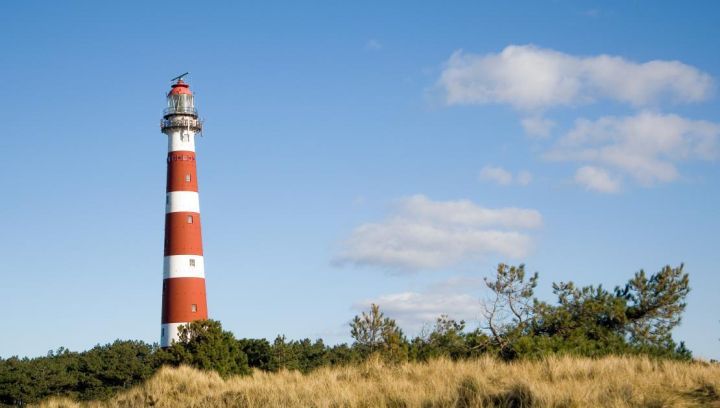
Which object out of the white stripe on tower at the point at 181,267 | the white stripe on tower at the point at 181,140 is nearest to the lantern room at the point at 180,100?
the white stripe on tower at the point at 181,140

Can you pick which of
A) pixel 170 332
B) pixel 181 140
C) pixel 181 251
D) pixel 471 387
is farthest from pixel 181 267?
pixel 471 387

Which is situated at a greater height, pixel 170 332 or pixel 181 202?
pixel 181 202

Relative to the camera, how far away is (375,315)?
191 ft

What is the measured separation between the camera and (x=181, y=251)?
5450 centimetres

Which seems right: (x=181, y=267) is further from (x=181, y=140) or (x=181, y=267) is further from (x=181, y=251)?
(x=181, y=140)

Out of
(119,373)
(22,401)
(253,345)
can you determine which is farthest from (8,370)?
(253,345)

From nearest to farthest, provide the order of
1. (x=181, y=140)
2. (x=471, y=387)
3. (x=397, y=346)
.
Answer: (x=471, y=387), (x=397, y=346), (x=181, y=140)

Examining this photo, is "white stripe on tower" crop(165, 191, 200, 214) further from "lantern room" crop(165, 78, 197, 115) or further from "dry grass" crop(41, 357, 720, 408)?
"dry grass" crop(41, 357, 720, 408)

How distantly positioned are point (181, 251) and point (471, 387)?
40246 mm

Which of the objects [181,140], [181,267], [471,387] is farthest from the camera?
[181,140]

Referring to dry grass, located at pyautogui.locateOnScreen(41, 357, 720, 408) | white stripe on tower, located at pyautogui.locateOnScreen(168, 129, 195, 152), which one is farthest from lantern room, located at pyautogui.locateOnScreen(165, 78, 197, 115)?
dry grass, located at pyautogui.locateOnScreen(41, 357, 720, 408)

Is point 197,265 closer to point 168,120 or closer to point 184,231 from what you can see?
point 184,231

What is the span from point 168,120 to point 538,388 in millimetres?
48472

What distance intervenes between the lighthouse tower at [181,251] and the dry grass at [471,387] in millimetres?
30060
